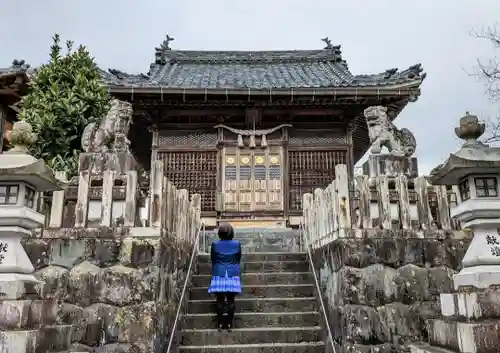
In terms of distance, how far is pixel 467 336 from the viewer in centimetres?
369

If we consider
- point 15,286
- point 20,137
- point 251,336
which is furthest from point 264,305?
point 20,137

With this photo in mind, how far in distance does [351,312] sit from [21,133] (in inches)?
181

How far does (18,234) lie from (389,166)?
5950 mm

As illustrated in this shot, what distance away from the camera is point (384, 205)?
590 cm

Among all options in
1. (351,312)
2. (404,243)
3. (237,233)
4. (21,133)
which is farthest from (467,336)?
(237,233)

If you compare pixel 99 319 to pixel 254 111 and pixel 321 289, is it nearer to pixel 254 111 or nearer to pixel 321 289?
pixel 321 289

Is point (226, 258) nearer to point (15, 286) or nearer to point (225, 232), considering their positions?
point (225, 232)

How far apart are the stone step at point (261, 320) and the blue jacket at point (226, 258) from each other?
2.66 feet

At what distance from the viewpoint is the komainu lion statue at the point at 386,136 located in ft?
26.9

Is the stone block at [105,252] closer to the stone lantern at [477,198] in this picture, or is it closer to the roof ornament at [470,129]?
the stone lantern at [477,198]

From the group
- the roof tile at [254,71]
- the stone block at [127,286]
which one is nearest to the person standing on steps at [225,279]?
the stone block at [127,286]

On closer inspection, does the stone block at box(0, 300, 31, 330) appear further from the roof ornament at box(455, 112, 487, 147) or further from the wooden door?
the wooden door

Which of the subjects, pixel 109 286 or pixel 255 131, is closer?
pixel 109 286

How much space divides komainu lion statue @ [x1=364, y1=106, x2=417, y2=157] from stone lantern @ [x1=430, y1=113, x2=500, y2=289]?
11.0 feet
